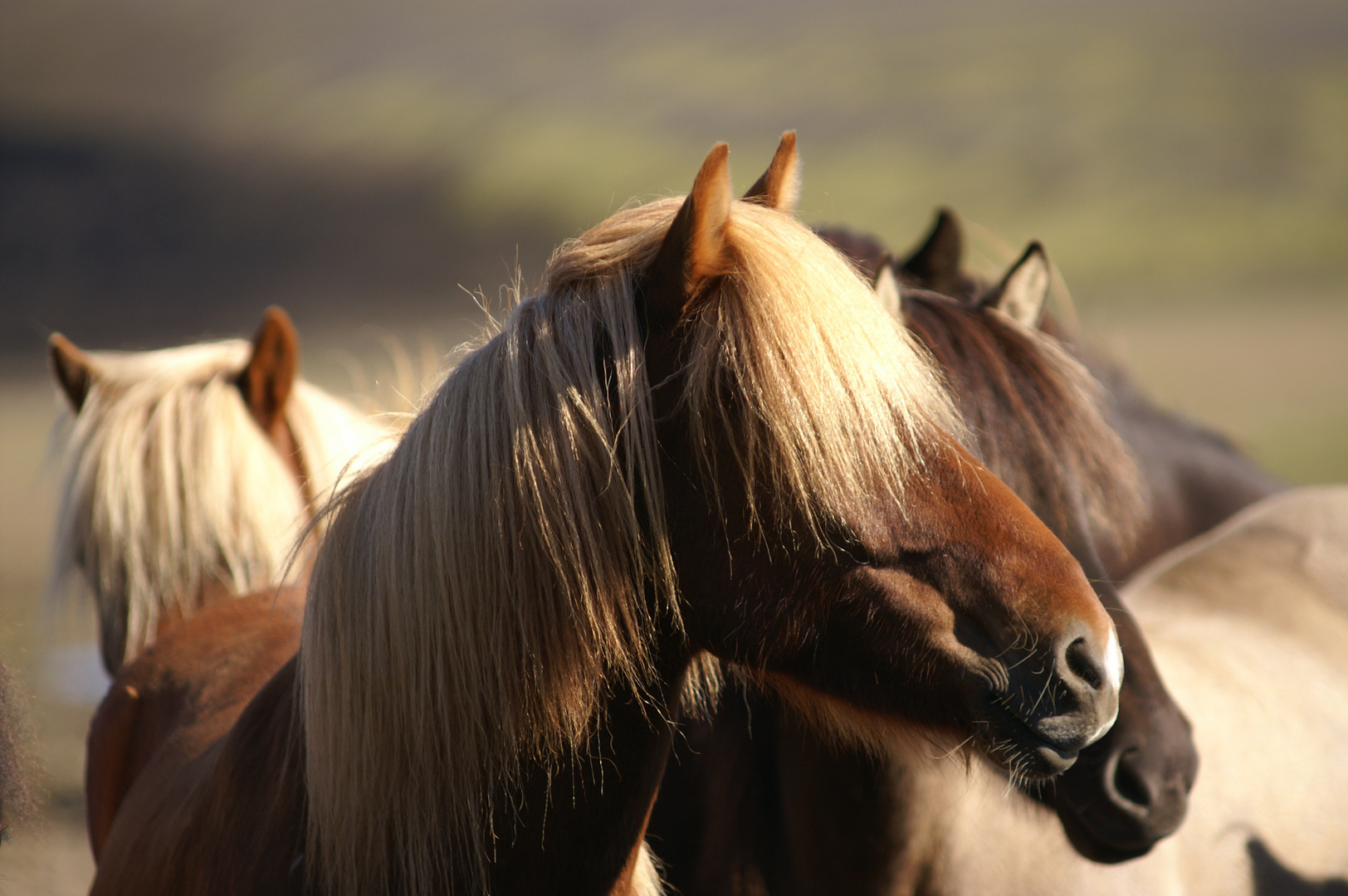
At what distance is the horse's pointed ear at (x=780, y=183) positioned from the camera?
1.21m

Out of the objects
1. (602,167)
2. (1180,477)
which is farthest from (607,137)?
(1180,477)

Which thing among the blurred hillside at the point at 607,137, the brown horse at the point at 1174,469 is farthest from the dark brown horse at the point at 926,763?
the blurred hillside at the point at 607,137

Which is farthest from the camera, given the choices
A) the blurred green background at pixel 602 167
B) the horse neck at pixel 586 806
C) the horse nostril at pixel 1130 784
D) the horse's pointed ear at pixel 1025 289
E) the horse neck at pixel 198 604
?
the blurred green background at pixel 602 167

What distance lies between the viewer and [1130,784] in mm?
1524

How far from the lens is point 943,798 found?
1.74 meters

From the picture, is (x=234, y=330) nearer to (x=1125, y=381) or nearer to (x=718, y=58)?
(x=1125, y=381)

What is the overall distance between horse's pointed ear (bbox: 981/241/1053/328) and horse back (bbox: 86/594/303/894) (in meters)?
1.50

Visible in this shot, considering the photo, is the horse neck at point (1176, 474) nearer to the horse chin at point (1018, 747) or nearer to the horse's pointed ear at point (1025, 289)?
the horse's pointed ear at point (1025, 289)

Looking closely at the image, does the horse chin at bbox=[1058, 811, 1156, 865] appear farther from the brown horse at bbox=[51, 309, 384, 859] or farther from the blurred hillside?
the blurred hillside

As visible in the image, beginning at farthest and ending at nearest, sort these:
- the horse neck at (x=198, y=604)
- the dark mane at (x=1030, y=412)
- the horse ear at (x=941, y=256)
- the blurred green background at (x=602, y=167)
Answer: the blurred green background at (x=602, y=167) < the horse ear at (x=941, y=256) < the horse neck at (x=198, y=604) < the dark mane at (x=1030, y=412)

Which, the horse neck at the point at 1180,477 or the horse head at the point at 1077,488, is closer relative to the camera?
the horse head at the point at 1077,488

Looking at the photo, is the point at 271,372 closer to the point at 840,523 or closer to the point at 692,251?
the point at 692,251

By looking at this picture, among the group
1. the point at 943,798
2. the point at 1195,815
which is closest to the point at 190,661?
the point at 943,798

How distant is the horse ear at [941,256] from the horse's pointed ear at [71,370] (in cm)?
202
